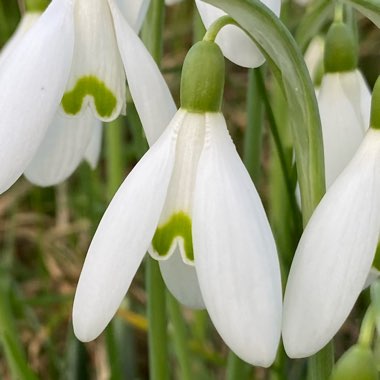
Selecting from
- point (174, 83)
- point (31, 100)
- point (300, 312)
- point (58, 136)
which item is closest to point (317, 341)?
point (300, 312)

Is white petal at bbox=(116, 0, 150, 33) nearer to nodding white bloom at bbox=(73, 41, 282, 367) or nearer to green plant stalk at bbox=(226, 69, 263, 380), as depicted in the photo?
nodding white bloom at bbox=(73, 41, 282, 367)

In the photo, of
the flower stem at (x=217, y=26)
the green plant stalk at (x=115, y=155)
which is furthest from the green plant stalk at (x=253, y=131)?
the flower stem at (x=217, y=26)

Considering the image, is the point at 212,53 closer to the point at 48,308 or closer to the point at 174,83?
the point at 48,308

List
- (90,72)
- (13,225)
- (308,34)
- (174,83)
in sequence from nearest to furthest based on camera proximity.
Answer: (90,72), (308,34), (13,225), (174,83)

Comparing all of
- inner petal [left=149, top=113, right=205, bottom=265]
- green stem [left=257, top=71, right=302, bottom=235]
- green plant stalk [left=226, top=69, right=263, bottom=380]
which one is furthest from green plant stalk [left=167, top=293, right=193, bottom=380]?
inner petal [left=149, top=113, right=205, bottom=265]

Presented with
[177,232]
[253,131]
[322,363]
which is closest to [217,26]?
[177,232]

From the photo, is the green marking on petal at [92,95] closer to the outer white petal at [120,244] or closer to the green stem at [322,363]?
the outer white petal at [120,244]
